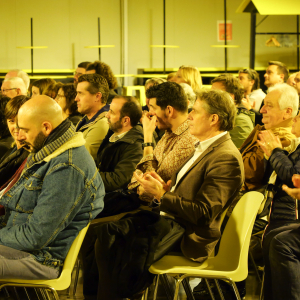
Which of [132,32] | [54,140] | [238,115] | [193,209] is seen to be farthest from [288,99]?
[132,32]

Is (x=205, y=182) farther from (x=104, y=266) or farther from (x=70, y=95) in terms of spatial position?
(x=70, y=95)

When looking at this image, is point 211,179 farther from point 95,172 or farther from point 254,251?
point 254,251

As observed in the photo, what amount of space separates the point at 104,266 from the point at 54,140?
63 cm

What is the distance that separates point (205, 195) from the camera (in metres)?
2.01

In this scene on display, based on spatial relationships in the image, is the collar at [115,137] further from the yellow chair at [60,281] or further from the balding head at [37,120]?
the yellow chair at [60,281]

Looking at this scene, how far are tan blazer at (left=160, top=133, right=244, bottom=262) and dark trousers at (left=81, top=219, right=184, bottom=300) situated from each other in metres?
0.06

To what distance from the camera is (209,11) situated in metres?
10.2

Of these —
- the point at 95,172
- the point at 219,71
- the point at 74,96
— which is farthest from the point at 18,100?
the point at 219,71

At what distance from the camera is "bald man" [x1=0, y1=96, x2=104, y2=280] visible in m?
1.89

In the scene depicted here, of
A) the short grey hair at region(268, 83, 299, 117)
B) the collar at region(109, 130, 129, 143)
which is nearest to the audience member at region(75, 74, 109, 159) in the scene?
the collar at region(109, 130, 129, 143)

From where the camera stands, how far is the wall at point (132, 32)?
32.1ft

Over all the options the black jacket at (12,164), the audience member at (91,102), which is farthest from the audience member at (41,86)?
the black jacket at (12,164)

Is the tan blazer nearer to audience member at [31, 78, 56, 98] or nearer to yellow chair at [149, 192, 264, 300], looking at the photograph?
yellow chair at [149, 192, 264, 300]

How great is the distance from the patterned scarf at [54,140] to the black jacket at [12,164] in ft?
2.00
